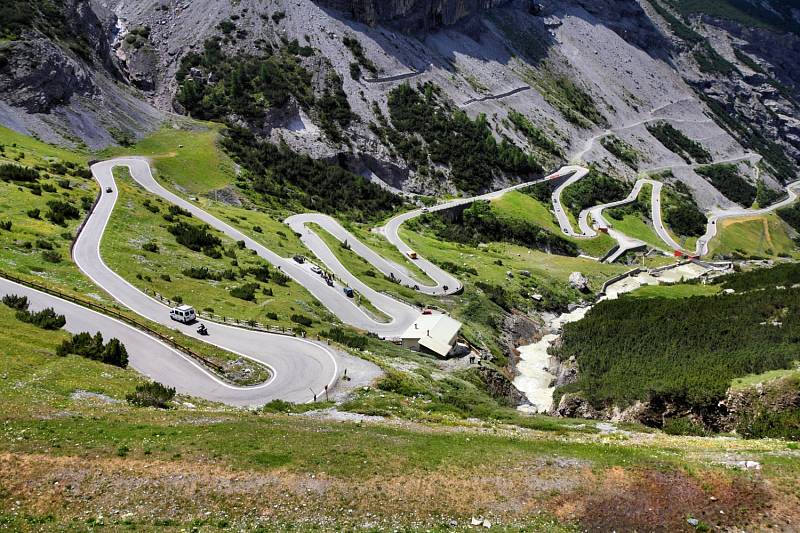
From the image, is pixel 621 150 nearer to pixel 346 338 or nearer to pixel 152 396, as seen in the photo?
pixel 346 338

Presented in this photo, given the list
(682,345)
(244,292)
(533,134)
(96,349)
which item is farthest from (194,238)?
(533,134)

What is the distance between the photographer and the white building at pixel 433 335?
49.8m

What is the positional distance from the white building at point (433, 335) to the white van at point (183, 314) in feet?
61.9

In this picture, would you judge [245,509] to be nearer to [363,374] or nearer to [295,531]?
[295,531]

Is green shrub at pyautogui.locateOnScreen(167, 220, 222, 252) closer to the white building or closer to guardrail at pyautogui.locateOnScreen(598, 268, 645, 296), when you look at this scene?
the white building

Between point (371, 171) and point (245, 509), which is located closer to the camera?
point (245, 509)

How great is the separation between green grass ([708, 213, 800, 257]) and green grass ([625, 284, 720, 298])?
6118cm

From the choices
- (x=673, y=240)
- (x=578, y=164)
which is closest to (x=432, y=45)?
(x=578, y=164)

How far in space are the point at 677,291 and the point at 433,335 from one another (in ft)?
130

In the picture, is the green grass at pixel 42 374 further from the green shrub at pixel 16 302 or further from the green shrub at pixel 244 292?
the green shrub at pixel 244 292

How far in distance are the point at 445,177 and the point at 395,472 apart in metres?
116

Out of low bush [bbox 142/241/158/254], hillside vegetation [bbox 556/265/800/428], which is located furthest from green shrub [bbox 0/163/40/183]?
hillside vegetation [bbox 556/265/800/428]

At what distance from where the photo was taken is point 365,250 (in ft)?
276

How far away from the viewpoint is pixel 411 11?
167 metres
